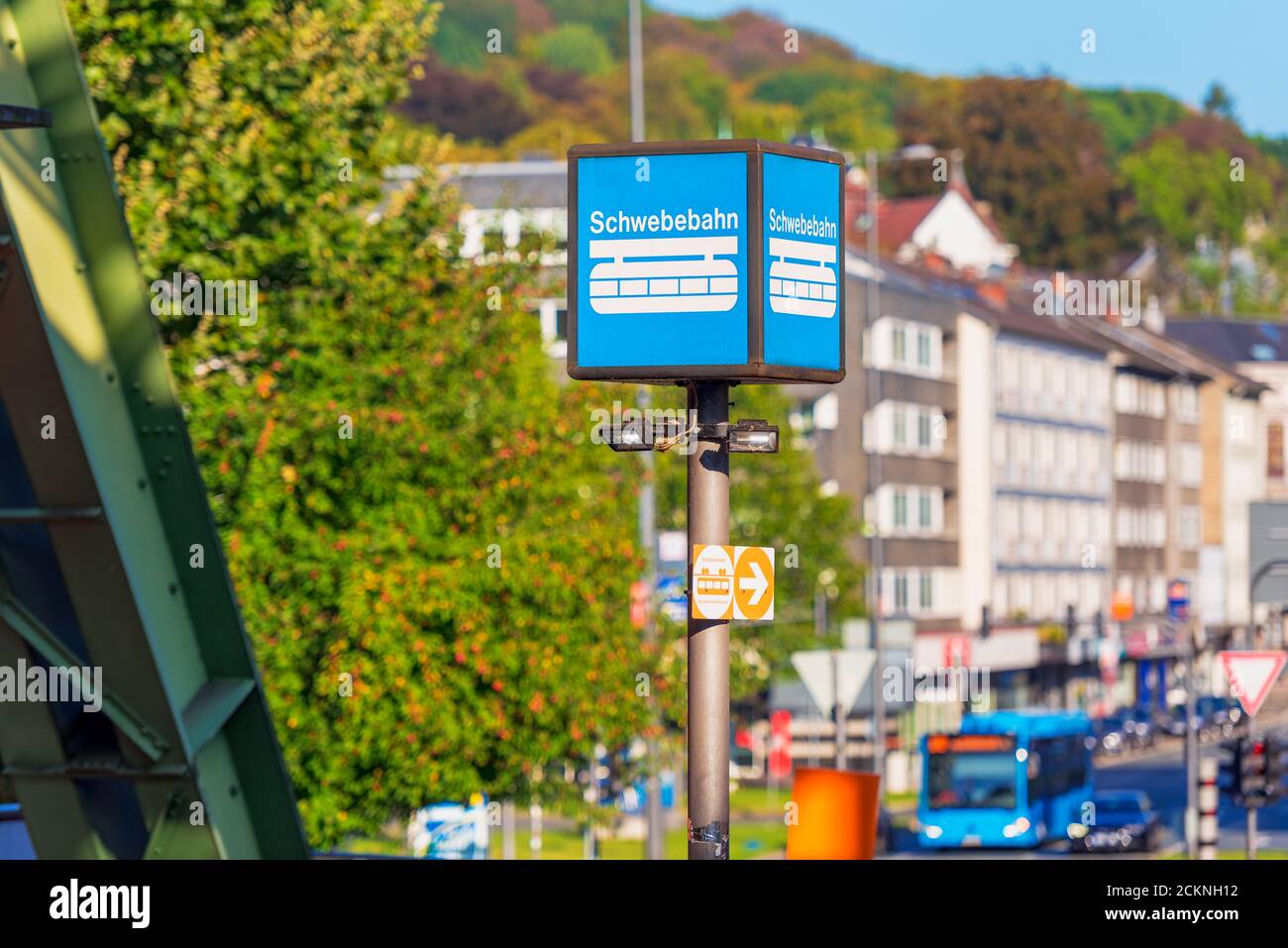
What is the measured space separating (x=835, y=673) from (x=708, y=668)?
16915mm

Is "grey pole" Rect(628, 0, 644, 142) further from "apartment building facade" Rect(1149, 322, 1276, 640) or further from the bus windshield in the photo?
"apartment building facade" Rect(1149, 322, 1276, 640)

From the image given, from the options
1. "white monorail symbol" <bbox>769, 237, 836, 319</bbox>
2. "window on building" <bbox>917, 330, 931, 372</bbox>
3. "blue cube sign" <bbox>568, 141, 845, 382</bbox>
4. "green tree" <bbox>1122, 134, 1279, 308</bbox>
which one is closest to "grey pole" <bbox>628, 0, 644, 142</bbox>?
"white monorail symbol" <bbox>769, 237, 836, 319</bbox>

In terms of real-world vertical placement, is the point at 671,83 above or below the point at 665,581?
above

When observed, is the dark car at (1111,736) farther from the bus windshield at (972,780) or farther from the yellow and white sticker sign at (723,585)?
the yellow and white sticker sign at (723,585)

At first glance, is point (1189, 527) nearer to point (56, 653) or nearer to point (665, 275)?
point (665, 275)

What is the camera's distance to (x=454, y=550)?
2864 cm

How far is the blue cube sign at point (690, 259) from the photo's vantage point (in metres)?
10.6

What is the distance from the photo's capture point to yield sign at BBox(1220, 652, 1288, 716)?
29472 mm

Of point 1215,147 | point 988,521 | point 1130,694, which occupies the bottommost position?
point 1130,694

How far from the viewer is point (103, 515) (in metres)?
9.96

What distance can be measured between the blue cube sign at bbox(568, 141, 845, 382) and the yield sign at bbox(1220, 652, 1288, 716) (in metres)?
20.2

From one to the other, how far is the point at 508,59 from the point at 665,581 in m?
152
